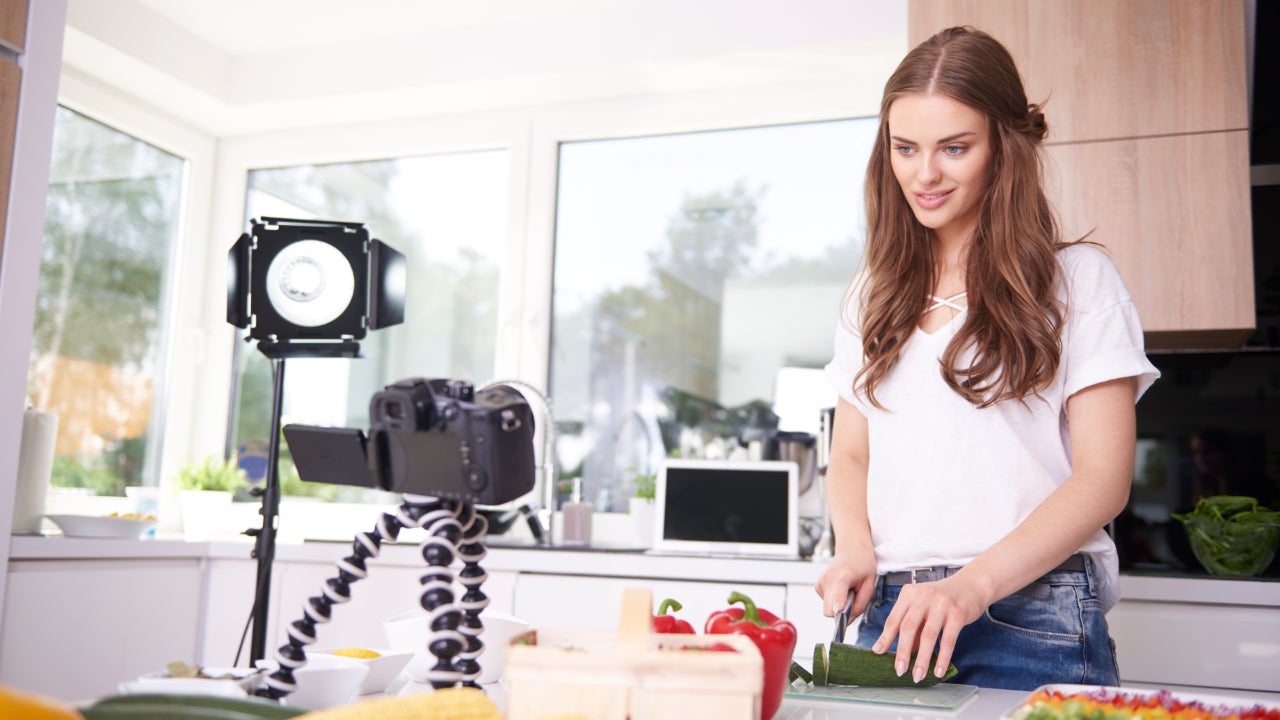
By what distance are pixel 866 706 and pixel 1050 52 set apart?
1.97 metres

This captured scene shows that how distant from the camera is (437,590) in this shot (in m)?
0.70

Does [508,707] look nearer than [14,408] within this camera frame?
Yes

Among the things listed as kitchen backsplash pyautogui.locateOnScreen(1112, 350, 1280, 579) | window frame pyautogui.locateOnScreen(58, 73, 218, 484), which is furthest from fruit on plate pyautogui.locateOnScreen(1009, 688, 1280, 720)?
window frame pyautogui.locateOnScreen(58, 73, 218, 484)

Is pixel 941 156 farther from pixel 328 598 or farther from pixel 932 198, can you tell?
pixel 328 598

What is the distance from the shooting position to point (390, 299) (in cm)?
207

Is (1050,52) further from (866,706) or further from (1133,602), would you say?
(866,706)

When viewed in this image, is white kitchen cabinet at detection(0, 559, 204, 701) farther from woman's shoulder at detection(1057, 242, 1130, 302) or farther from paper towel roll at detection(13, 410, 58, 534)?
woman's shoulder at detection(1057, 242, 1130, 302)

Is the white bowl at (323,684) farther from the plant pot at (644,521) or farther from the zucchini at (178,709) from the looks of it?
the plant pot at (644,521)

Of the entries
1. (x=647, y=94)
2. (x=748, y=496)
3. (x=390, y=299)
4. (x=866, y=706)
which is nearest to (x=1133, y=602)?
(x=748, y=496)

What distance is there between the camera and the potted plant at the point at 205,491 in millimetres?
3041

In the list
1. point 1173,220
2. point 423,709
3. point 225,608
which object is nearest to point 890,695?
point 423,709

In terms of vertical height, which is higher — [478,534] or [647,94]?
[647,94]

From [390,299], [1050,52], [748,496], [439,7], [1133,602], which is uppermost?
[439,7]

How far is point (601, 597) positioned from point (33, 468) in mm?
1400
